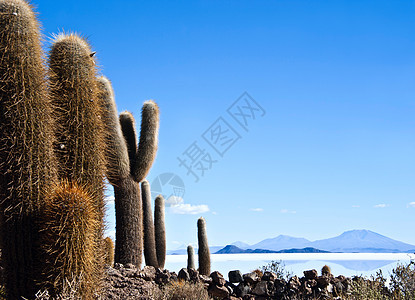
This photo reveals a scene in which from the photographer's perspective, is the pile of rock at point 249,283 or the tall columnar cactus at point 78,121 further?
the pile of rock at point 249,283

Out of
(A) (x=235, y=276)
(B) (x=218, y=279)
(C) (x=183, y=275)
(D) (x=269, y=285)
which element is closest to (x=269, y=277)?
(D) (x=269, y=285)

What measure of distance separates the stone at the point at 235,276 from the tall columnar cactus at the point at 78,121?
3.65 metres

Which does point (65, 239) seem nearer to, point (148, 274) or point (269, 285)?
point (148, 274)

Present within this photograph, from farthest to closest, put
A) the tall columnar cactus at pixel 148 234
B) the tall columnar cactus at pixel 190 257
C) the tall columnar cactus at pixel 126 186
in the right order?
the tall columnar cactus at pixel 190 257
the tall columnar cactus at pixel 148 234
the tall columnar cactus at pixel 126 186

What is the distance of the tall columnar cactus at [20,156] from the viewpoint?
6.11 metres

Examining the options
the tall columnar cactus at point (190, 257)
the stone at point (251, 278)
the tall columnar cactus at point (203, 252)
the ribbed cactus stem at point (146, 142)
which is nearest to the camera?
the stone at point (251, 278)

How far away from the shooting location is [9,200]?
6.12 meters

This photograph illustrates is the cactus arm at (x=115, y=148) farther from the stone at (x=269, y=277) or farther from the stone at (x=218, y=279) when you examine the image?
the stone at (x=269, y=277)

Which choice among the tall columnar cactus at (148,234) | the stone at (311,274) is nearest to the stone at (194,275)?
the stone at (311,274)

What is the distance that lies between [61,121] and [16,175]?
117 centimetres

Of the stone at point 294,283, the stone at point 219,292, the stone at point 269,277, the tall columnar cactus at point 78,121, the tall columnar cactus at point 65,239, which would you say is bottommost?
the stone at point 219,292

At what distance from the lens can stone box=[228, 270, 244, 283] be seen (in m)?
9.65

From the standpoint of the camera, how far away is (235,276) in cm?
968

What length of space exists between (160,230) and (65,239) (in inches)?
437
